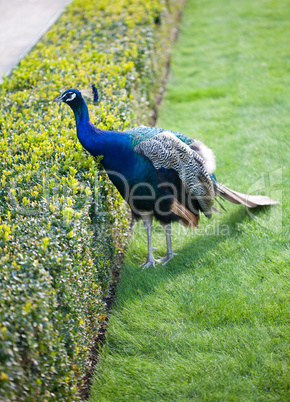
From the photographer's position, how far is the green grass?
287 cm

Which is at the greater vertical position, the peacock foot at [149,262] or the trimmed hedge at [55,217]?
the trimmed hedge at [55,217]

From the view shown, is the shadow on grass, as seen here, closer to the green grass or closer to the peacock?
the green grass

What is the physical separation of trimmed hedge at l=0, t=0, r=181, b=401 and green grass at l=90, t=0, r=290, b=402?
0.29m

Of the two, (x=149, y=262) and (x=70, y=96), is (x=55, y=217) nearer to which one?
(x=70, y=96)

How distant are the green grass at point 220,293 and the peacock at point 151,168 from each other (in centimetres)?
43

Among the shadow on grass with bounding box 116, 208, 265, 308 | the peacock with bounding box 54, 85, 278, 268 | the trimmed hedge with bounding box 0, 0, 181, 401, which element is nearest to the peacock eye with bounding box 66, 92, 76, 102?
the peacock with bounding box 54, 85, 278, 268

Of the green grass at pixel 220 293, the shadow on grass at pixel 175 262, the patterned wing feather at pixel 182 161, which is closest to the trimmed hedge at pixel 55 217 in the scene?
the shadow on grass at pixel 175 262

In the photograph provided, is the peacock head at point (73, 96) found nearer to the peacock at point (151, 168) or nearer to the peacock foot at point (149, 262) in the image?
the peacock at point (151, 168)

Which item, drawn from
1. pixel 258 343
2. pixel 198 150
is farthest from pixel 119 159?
pixel 258 343

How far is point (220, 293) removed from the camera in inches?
139

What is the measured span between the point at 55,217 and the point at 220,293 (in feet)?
4.73

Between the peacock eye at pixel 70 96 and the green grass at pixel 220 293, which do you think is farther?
the peacock eye at pixel 70 96

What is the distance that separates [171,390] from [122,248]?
5.07 feet

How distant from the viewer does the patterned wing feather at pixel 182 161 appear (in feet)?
11.5
